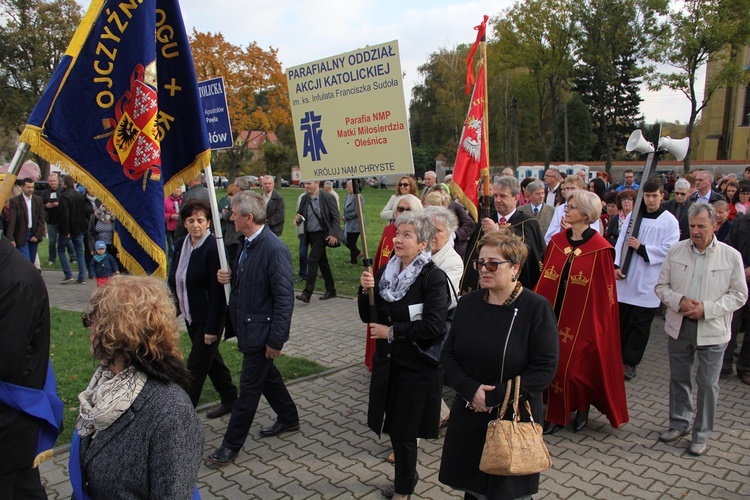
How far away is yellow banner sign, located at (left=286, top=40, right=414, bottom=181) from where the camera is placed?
4000mm

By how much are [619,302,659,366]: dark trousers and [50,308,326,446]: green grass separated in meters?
3.49

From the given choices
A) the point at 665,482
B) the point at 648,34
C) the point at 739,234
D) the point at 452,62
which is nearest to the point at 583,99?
the point at 452,62

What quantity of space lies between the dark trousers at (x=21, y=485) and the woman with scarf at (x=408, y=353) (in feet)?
6.42

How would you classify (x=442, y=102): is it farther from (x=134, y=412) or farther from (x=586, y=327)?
(x=134, y=412)

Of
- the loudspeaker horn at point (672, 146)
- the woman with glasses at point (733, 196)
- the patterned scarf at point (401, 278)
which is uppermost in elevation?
the loudspeaker horn at point (672, 146)

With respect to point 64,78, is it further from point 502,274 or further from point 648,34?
point 648,34

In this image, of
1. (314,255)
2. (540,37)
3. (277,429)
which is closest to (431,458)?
(277,429)

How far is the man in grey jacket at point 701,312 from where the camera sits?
4.59 metres

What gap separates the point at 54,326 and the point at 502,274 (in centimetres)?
787

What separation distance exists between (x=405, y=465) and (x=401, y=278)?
48.7 inches

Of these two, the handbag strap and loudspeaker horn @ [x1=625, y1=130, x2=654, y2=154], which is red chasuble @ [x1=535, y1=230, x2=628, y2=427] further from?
the handbag strap

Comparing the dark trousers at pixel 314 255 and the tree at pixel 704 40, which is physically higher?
the tree at pixel 704 40

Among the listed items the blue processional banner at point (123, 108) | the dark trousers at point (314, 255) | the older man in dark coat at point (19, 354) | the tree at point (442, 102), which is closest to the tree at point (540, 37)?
the tree at point (442, 102)

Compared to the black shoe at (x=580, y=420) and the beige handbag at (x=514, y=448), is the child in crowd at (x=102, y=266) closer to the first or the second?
the black shoe at (x=580, y=420)
